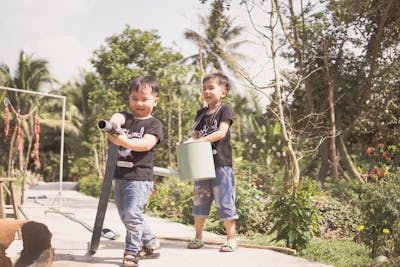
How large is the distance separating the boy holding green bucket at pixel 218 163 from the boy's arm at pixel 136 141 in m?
0.57

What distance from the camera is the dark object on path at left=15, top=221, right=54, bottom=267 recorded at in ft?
10.6

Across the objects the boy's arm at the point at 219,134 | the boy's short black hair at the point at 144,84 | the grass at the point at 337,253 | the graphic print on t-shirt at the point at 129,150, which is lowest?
the grass at the point at 337,253

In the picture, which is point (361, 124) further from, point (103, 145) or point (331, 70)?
point (103, 145)

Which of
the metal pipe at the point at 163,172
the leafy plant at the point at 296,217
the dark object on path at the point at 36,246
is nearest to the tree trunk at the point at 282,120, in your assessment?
the leafy plant at the point at 296,217

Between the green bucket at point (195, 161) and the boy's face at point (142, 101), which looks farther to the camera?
the green bucket at point (195, 161)

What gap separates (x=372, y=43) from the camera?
9914mm

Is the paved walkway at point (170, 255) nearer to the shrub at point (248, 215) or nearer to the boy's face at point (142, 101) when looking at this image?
the shrub at point (248, 215)

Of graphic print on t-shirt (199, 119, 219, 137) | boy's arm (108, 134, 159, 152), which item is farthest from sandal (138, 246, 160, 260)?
graphic print on t-shirt (199, 119, 219, 137)

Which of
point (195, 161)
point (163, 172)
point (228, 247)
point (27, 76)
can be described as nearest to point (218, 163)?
point (195, 161)

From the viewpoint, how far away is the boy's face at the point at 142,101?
3586 mm

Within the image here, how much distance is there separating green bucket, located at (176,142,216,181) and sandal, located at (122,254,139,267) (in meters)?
0.72

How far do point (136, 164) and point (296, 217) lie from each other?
1550 millimetres

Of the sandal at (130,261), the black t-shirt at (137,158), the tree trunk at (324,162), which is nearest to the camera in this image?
the sandal at (130,261)

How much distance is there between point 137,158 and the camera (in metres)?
3.53
